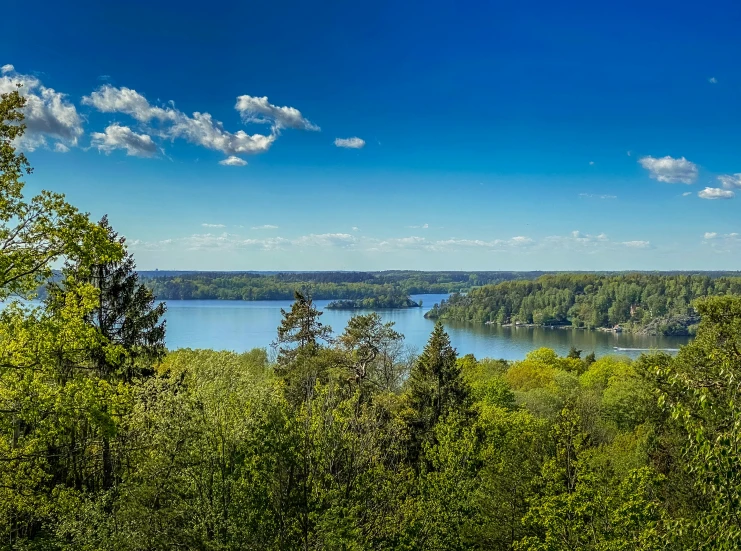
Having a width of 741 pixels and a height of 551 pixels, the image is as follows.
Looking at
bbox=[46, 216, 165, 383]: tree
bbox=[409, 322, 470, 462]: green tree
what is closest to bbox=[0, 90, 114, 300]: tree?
bbox=[46, 216, 165, 383]: tree

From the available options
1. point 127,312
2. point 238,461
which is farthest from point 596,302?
point 238,461

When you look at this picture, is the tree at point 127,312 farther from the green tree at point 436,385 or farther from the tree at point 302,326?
the tree at point 302,326

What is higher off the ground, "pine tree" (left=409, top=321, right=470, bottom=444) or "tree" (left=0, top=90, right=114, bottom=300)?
"tree" (left=0, top=90, right=114, bottom=300)

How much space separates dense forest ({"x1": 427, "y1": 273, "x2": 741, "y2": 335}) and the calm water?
683 centimetres

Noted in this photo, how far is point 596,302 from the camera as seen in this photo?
404 feet

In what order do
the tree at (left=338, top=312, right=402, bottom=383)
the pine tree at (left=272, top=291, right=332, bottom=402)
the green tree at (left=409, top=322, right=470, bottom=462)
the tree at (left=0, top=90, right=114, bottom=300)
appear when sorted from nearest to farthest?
1. the tree at (left=0, top=90, right=114, bottom=300)
2. the green tree at (left=409, top=322, right=470, bottom=462)
3. the pine tree at (left=272, top=291, right=332, bottom=402)
4. the tree at (left=338, top=312, right=402, bottom=383)

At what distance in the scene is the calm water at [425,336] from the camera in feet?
246

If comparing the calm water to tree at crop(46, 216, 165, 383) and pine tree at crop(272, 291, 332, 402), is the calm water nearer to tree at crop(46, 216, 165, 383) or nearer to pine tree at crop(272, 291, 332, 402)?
pine tree at crop(272, 291, 332, 402)

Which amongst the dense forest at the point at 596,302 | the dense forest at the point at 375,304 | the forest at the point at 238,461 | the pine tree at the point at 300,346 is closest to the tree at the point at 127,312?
the forest at the point at 238,461

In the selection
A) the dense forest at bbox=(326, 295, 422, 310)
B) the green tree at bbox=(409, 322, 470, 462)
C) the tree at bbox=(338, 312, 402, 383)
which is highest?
the tree at bbox=(338, 312, 402, 383)

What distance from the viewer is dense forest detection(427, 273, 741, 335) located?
360 feet

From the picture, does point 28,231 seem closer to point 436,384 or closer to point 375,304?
point 436,384

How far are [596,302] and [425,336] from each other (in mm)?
59016

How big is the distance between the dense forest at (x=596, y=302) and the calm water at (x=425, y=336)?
22.4ft
